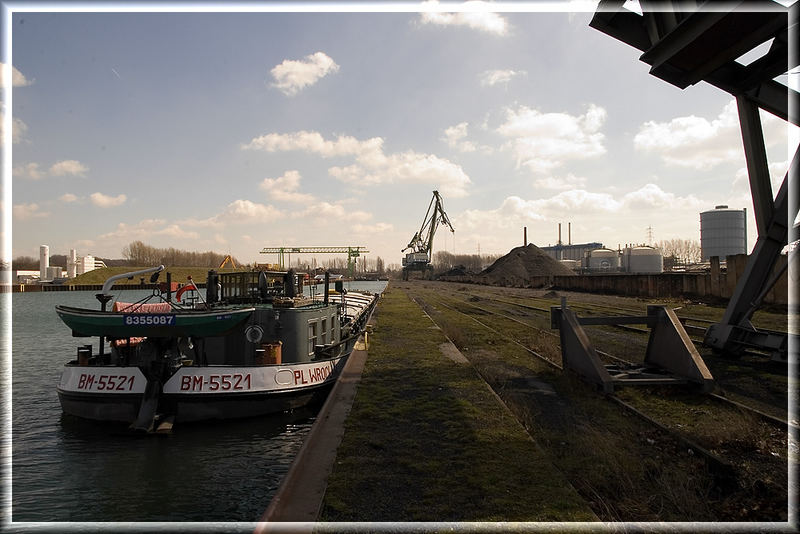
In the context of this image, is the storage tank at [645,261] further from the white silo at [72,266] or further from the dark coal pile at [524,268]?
the white silo at [72,266]

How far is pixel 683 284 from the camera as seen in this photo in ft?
122

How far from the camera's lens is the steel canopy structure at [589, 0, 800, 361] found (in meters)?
7.31

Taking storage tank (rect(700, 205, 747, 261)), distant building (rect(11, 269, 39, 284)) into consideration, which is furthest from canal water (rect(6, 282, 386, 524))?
distant building (rect(11, 269, 39, 284))

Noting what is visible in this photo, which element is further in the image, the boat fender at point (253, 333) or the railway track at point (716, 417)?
the boat fender at point (253, 333)

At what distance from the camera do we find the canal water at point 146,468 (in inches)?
294

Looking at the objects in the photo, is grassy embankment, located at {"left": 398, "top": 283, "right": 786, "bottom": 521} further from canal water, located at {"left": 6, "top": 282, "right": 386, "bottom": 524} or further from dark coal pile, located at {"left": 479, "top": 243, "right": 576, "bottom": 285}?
dark coal pile, located at {"left": 479, "top": 243, "right": 576, "bottom": 285}

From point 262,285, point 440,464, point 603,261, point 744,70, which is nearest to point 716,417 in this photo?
point 440,464

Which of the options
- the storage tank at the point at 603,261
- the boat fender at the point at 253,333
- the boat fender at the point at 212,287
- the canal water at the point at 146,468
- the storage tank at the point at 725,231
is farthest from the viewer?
the storage tank at the point at 603,261

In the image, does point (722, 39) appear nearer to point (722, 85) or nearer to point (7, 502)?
point (722, 85)

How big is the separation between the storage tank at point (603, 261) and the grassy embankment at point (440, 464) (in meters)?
123

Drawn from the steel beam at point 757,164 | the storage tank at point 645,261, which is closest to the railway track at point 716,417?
the steel beam at point 757,164

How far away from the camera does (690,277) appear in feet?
120

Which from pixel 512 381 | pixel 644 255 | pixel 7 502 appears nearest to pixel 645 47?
pixel 512 381

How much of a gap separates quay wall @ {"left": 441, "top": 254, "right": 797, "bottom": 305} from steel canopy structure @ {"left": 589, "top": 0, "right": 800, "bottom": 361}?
10265 mm
